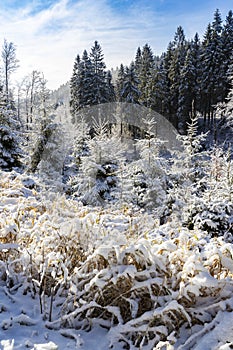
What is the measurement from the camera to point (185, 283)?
2000mm

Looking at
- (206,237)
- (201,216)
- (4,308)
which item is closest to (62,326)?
(4,308)

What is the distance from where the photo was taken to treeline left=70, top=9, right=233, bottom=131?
34938mm

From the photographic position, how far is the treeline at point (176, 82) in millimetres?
34938

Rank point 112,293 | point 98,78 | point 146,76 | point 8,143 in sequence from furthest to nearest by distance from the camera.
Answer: point 146,76 → point 98,78 → point 8,143 → point 112,293

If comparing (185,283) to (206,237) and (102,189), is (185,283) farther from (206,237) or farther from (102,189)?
(102,189)

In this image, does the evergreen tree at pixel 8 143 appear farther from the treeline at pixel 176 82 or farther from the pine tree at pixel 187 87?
the pine tree at pixel 187 87

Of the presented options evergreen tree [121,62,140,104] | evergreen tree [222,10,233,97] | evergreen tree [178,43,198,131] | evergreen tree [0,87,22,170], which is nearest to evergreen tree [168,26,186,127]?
evergreen tree [178,43,198,131]

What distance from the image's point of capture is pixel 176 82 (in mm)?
36500

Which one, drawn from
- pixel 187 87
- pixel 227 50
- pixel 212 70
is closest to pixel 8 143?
pixel 187 87

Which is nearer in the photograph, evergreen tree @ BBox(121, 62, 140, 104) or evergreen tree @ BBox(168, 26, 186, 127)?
evergreen tree @ BBox(121, 62, 140, 104)

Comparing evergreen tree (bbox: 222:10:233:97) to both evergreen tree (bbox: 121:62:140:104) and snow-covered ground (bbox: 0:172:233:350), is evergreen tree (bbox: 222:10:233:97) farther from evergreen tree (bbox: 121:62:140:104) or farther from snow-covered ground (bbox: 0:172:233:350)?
snow-covered ground (bbox: 0:172:233:350)

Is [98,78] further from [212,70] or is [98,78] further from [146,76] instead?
[212,70]

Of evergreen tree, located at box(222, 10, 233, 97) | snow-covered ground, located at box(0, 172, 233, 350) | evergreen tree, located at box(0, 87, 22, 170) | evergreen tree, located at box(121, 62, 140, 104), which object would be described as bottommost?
snow-covered ground, located at box(0, 172, 233, 350)

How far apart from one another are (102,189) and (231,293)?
9.59m
